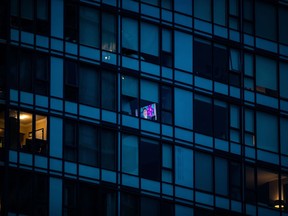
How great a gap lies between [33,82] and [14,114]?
2009 millimetres

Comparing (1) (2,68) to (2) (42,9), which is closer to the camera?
(1) (2,68)

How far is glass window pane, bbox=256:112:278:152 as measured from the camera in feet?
288

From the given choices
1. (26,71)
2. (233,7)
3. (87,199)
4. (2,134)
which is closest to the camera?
(2,134)

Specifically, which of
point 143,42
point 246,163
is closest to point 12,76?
point 143,42

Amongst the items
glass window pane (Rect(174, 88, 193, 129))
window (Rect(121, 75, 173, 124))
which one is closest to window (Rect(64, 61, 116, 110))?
window (Rect(121, 75, 173, 124))

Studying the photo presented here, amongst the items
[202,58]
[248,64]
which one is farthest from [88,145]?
[248,64]

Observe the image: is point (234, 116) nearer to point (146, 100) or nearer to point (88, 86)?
point (146, 100)

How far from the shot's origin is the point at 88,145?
80.7 m

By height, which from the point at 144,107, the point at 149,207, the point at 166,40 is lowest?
the point at 149,207

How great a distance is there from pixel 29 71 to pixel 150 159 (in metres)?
7.95

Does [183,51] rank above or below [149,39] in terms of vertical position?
below

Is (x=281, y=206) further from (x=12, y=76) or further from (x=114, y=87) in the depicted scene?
(x=12, y=76)

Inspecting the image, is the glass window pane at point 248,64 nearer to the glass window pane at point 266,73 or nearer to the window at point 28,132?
the glass window pane at point 266,73

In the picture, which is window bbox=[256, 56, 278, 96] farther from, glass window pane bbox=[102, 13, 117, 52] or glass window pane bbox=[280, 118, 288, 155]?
glass window pane bbox=[102, 13, 117, 52]
